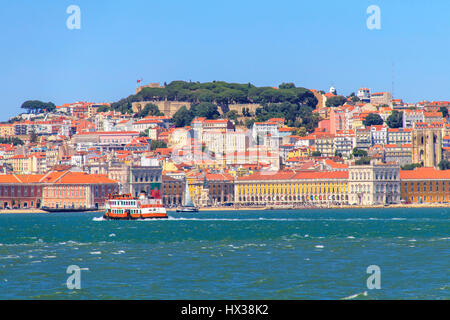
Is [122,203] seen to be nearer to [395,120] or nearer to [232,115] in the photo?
[395,120]

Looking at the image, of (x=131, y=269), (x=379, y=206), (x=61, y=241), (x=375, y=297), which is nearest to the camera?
(x=375, y=297)

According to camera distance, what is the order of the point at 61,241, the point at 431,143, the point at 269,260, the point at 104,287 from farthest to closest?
the point at 431,143, the point at 61,241, the point at 269,260, the point at 104,287

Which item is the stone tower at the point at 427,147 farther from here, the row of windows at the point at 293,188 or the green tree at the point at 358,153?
the row of windows at the point at 293,188

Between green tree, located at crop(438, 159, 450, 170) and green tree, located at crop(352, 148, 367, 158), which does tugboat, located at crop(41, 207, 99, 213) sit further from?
green tree, located at crop(438, 159, 450, 170)

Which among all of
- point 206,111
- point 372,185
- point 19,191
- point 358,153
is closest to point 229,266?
point 19,191
